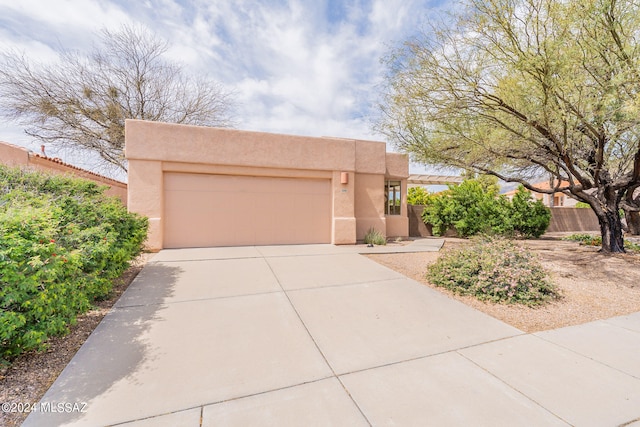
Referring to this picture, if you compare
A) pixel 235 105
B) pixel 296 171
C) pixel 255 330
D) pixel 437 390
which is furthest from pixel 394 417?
pixel 235 105

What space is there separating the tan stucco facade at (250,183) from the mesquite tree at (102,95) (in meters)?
8.47

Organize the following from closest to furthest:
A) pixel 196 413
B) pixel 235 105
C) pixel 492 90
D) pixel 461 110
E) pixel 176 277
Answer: pixel 196 413
pixel 176 277
pixel 492 90
pixel 461 110
pixel 235 105

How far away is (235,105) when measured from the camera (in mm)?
15875

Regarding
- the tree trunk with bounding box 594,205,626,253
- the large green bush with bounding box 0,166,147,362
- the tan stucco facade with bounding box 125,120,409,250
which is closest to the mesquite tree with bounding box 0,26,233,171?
the tan stucco facade with bounding box 125,120,409,250

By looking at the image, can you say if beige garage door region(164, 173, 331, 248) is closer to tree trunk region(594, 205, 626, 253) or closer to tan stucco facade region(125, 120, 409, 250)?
tan stucco facade region(125, 120, 409, 250)

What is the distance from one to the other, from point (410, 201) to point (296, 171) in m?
8.85

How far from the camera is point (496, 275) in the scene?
4.90 m

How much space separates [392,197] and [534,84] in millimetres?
6638

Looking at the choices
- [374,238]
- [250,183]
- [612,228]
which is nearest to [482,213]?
[612,228]

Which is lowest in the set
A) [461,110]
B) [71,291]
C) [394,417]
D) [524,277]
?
[394,417]

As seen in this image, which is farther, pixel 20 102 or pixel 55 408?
pixel 20 102

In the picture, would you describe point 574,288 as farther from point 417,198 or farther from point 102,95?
point 102,95

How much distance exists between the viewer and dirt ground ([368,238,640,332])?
4.05 metres

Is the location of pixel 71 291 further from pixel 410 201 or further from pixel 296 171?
pixel 410 201
